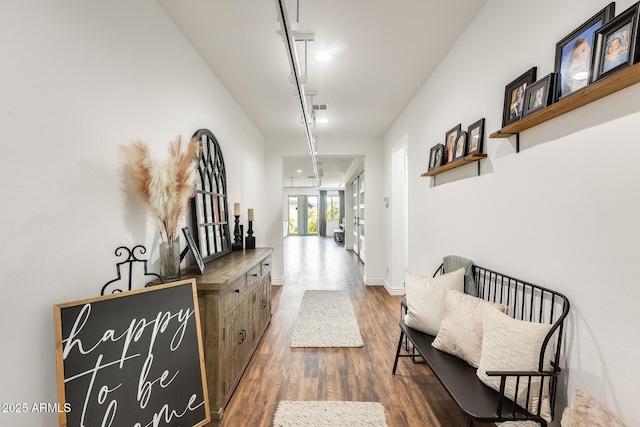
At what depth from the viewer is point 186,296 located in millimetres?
1521

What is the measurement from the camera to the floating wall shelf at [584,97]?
3.19 feet

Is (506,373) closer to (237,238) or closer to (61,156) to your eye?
(61,156)

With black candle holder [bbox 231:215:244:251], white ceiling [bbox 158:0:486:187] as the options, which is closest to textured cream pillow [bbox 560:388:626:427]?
white ceiling [bbox 158:0:486:187]

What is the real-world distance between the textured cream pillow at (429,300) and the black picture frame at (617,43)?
1409 mm

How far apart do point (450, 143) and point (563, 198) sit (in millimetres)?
1253

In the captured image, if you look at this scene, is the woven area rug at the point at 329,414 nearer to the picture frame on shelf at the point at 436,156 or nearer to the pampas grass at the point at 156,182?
the pampas grass at the point at 156,182

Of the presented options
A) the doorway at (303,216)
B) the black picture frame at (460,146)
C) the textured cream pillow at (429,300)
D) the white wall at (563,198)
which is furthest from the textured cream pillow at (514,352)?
the doorway at (303,216)

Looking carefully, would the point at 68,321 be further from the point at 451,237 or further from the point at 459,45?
the point at 459,45

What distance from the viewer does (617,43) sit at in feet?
3.43

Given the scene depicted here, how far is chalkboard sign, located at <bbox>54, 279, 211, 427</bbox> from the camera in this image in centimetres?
105

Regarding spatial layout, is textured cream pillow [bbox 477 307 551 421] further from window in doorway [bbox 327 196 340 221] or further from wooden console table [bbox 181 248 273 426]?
window in doorway [bbox 327 196 340 221]

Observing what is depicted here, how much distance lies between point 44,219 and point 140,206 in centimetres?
61

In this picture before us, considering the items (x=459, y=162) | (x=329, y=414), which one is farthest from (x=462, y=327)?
(x=459, y=162)

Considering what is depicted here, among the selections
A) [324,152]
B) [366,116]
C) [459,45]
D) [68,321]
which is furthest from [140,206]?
[324,152]
